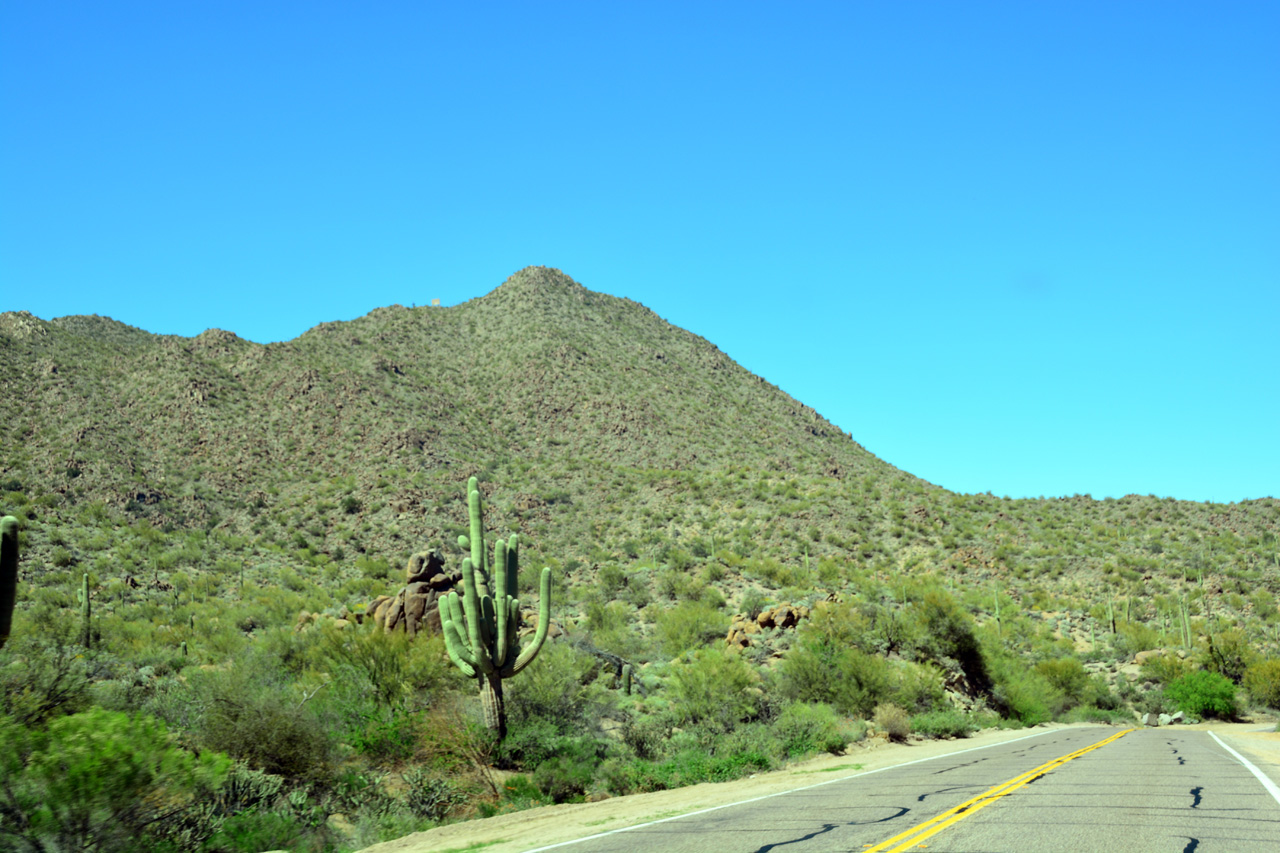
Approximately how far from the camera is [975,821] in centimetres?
968

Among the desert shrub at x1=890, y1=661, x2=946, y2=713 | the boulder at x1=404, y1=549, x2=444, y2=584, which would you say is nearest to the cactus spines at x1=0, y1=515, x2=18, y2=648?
the boulder at x1=404, y1=549, x2=444, y2=584

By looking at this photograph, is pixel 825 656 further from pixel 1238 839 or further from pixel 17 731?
pixel 17 731

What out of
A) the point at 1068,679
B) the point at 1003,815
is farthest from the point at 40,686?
the point at 1068,679

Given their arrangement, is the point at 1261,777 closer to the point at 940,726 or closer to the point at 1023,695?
the point at 940,726

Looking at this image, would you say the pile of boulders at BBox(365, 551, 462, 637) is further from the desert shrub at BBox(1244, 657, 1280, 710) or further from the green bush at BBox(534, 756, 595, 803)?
the desert shrub at BBox(1244, 657, 1280, 710)

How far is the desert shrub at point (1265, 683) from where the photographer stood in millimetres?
34938

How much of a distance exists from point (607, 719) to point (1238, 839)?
54.6 ft

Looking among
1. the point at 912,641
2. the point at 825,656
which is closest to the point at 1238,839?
the point at 825,656

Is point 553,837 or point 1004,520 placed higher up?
point 1004,520

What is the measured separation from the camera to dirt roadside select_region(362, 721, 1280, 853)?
444 inches

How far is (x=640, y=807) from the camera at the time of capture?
1368 centimetres

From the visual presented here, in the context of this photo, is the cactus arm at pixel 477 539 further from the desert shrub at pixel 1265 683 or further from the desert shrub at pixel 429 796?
the desert shrub at pixel 1265 683

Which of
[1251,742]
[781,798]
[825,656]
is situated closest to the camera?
[781,798]

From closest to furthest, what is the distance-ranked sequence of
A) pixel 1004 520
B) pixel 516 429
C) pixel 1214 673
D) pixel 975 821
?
pixel 975 821 < pixel 1214 673 < pixel 1004 520 < pixel 516 429
